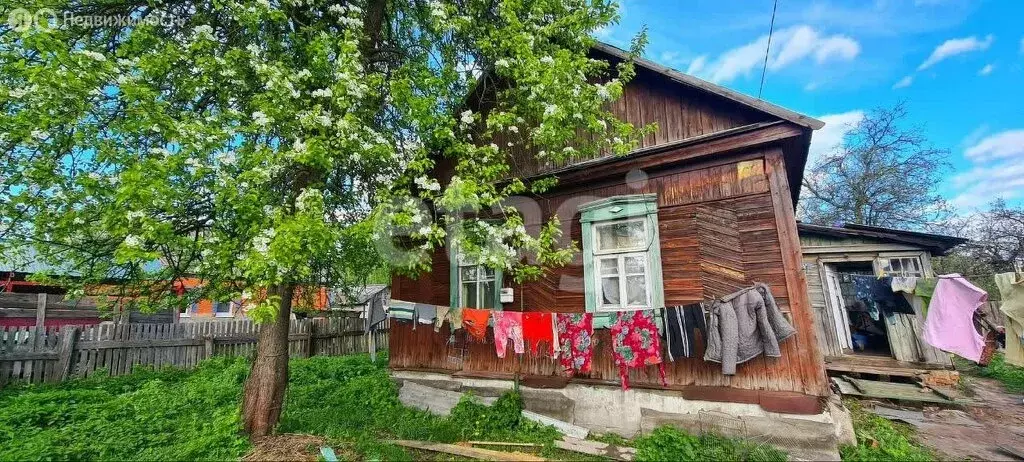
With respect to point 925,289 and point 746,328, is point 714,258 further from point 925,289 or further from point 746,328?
point 925,289

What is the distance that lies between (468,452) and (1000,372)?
512 inches

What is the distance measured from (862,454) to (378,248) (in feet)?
21.4

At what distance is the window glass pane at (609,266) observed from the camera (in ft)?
20.4

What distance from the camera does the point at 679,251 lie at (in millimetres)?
5766

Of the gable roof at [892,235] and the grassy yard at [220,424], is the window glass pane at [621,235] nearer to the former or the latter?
the grassy yard at [220,424]

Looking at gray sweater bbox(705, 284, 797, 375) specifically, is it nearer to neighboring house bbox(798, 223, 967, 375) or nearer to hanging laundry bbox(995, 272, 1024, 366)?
hanging laundry bbox(995, 272, 1024, 366)

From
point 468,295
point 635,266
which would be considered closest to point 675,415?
point 635,266

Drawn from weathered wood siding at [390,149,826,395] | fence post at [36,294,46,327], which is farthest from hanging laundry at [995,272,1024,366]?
fence post at [36,294,46,327]

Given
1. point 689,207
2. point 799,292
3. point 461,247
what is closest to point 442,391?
point 461,247

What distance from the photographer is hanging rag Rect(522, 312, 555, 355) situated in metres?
5.98

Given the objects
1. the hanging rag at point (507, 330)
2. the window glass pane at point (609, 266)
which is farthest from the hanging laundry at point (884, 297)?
the hanging rag at point (507, 330)

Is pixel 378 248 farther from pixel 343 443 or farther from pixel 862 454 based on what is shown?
pixel 862 454

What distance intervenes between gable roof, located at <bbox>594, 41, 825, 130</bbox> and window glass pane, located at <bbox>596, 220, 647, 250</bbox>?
2.05m

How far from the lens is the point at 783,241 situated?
16.7ft
